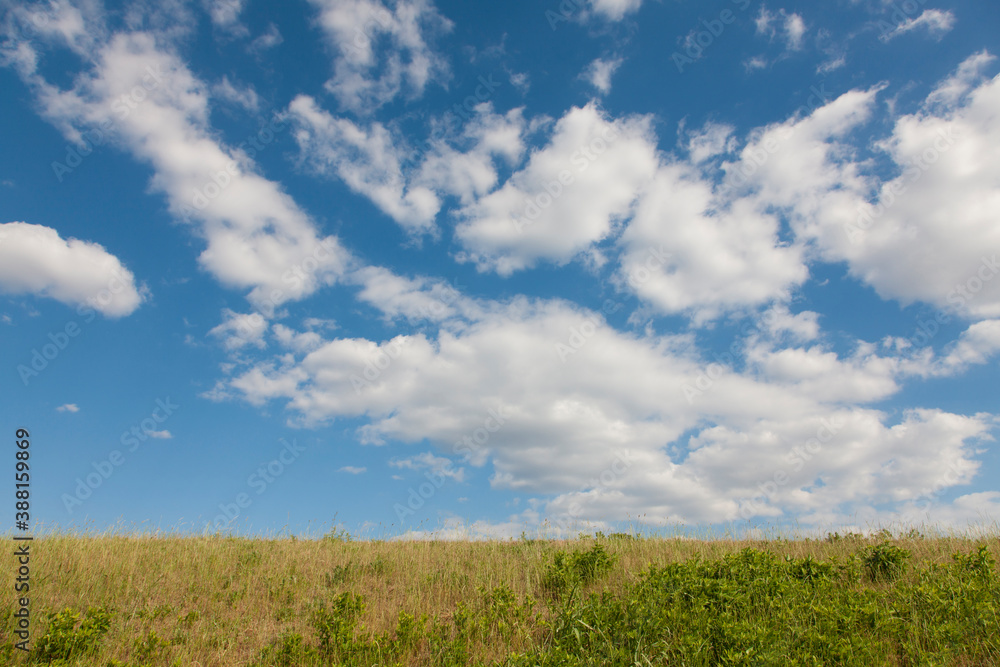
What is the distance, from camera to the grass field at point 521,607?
7.86 metres

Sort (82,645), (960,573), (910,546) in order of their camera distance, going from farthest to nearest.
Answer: (910,546) < (960,573) < (82,645)

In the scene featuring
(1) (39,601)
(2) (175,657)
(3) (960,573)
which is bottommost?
(2) (175,657)

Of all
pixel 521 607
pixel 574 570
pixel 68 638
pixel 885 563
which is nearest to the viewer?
pixel 68 638

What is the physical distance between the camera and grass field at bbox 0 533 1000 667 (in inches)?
309

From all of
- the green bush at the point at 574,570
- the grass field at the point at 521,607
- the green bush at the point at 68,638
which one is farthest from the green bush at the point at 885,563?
the green bush at the point at 68,638

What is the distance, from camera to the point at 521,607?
10.1 metres

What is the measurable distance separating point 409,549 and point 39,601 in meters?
8.21

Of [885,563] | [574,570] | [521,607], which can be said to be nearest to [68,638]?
[521,607]

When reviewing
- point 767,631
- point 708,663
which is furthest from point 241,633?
point 767,631

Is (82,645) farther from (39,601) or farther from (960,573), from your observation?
(960,573)

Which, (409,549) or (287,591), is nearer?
(287,591)

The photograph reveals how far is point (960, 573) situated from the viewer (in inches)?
381

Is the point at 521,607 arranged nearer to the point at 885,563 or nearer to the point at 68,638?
the point at 68,638

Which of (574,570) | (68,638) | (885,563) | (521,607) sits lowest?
(68,638)
